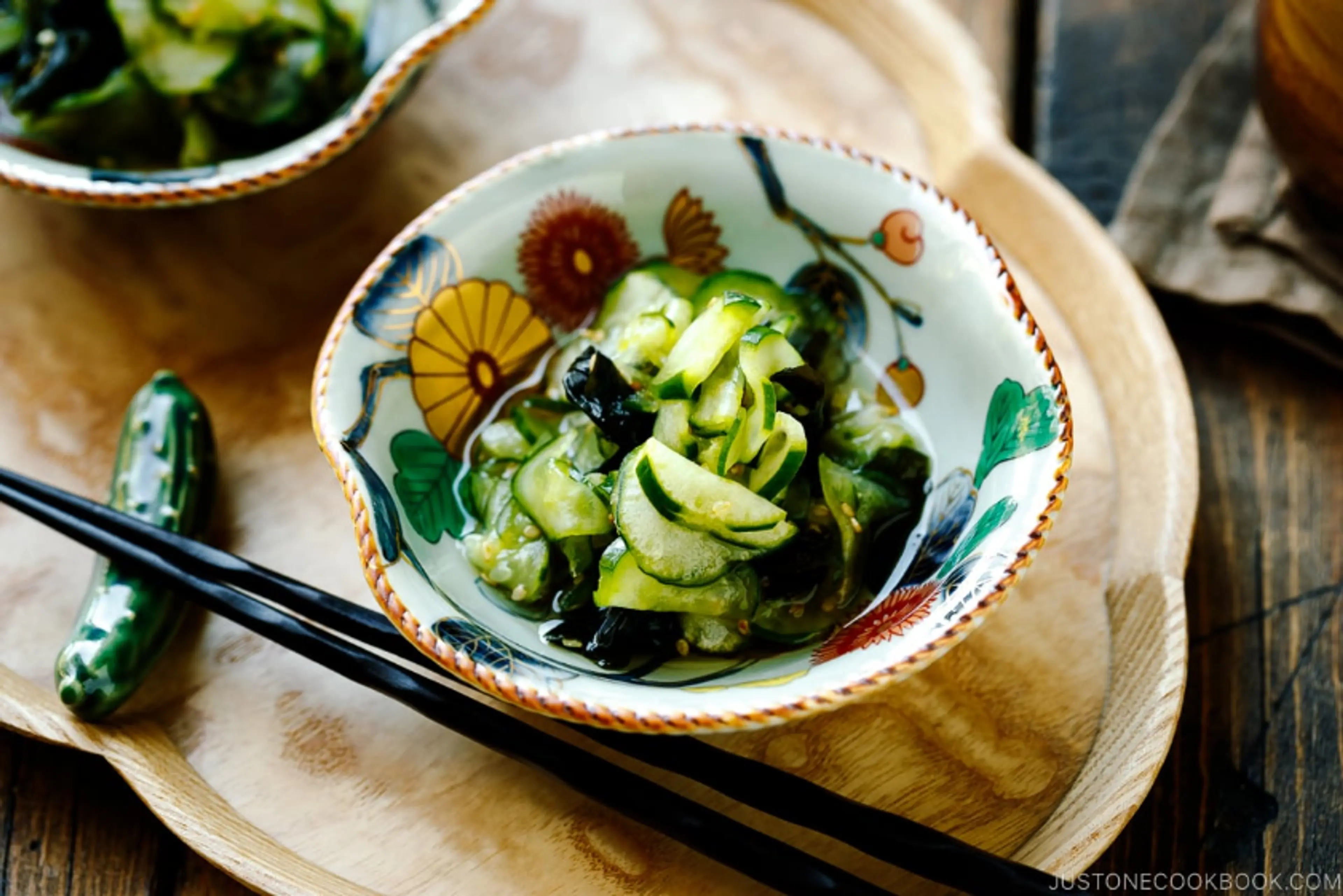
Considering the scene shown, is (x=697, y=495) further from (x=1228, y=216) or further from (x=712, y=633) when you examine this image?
(x=1228, y=216)

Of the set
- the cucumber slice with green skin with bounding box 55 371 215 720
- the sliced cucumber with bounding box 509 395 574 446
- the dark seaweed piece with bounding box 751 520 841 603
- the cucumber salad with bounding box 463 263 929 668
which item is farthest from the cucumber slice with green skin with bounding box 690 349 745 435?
the cucumber slice with green skin with bounding box 55 371 215 720

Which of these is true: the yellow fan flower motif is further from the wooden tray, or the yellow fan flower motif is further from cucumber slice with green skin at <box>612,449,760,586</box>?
cucumber slice with green skin at <box>612,449,760,586</box>

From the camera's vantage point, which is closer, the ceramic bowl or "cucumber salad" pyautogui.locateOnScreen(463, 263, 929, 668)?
"cucumber salad" pyautogui.locateOnScreen(463, 263, 929, 668)

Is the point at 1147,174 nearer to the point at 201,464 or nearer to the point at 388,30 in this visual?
the point at 388,30

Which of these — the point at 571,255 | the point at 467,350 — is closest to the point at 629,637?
the point at 467,350

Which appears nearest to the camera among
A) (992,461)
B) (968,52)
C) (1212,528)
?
(992,461)

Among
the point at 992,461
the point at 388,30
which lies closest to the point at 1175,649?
the point at 992,461
